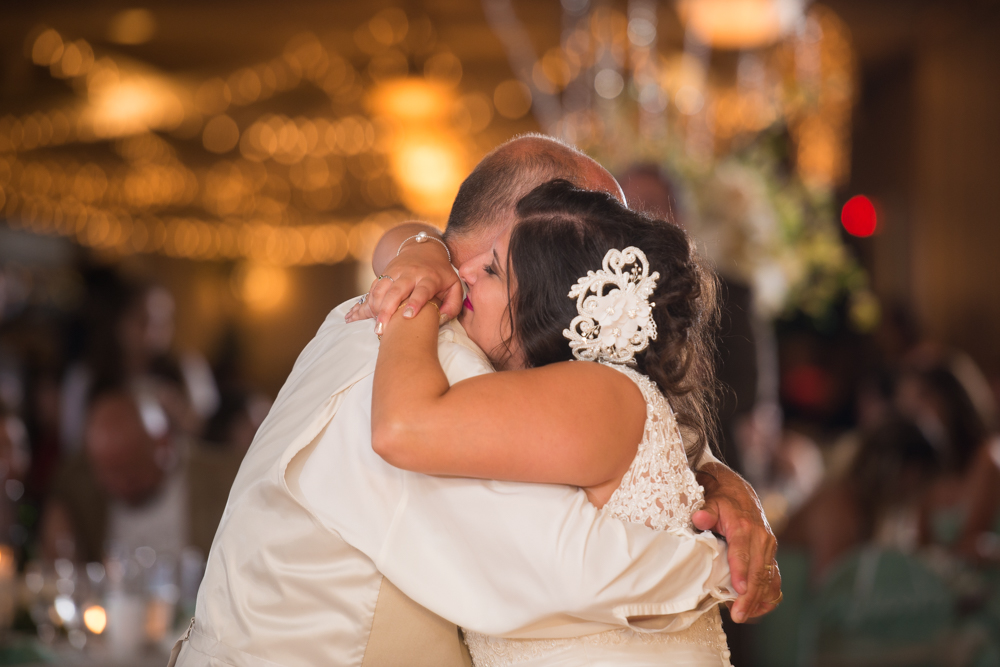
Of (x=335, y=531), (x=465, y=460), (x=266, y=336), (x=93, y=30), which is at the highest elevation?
(x=93, y=30)

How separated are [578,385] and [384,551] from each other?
33 centimetres

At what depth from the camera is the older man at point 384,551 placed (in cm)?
121

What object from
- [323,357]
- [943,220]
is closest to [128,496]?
[323,357]

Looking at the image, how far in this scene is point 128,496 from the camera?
3.61 meters

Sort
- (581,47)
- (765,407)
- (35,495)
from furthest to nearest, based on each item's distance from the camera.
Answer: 1. (35,495)
2. (581,47)
3. (765,407)

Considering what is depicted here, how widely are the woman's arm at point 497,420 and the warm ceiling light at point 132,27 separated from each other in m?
6.83

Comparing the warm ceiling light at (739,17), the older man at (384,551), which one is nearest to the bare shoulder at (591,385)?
the older man at (384,551)

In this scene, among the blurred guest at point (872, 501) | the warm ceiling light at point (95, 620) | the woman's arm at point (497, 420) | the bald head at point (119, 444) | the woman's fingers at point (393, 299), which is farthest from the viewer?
the blurred guest at point (872, 501)

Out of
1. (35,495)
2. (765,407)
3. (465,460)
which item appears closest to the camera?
(465,460)

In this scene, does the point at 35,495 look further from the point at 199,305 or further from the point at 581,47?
the point at 199,305

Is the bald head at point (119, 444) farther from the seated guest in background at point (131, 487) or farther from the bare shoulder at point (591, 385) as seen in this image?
the bare shoulder at point (591, 385)

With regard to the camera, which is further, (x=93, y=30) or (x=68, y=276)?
(x=68, y=276)

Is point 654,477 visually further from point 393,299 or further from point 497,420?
point 393,299

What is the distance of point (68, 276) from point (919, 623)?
10.9 meters
